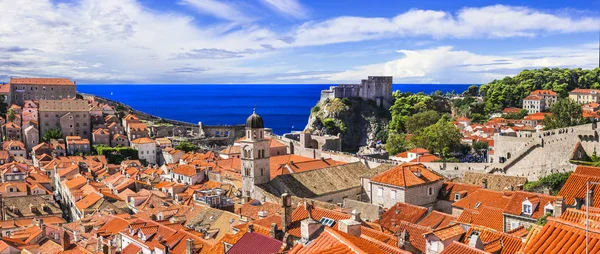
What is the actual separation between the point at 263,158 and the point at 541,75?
2705 inches

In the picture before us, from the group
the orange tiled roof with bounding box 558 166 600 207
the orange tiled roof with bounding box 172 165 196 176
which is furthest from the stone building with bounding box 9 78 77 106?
the orange tiled roof with bounding box 558 166 600 207

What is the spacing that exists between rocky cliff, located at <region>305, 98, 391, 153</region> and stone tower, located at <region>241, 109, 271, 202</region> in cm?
4907

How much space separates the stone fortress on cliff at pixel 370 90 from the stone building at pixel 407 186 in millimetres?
59959

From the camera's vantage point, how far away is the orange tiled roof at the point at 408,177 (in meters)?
30.5

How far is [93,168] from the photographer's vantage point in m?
56.5

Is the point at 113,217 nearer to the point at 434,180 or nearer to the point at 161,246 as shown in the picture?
the point at 161,246

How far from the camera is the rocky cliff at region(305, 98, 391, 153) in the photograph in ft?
281

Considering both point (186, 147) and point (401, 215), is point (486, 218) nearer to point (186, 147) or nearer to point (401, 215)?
point (401, 215)

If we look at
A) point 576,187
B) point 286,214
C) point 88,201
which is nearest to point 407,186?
point 576,187

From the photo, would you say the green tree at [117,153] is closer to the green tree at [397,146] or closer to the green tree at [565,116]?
the green tree at [397,146]

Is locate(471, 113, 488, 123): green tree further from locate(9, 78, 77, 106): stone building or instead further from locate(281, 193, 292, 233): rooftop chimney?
locate(9, 78, 77, 106): stone building

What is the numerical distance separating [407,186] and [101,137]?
5267cm

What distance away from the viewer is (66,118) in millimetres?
72062

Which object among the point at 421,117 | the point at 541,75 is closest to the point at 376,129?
the point at 421,117
